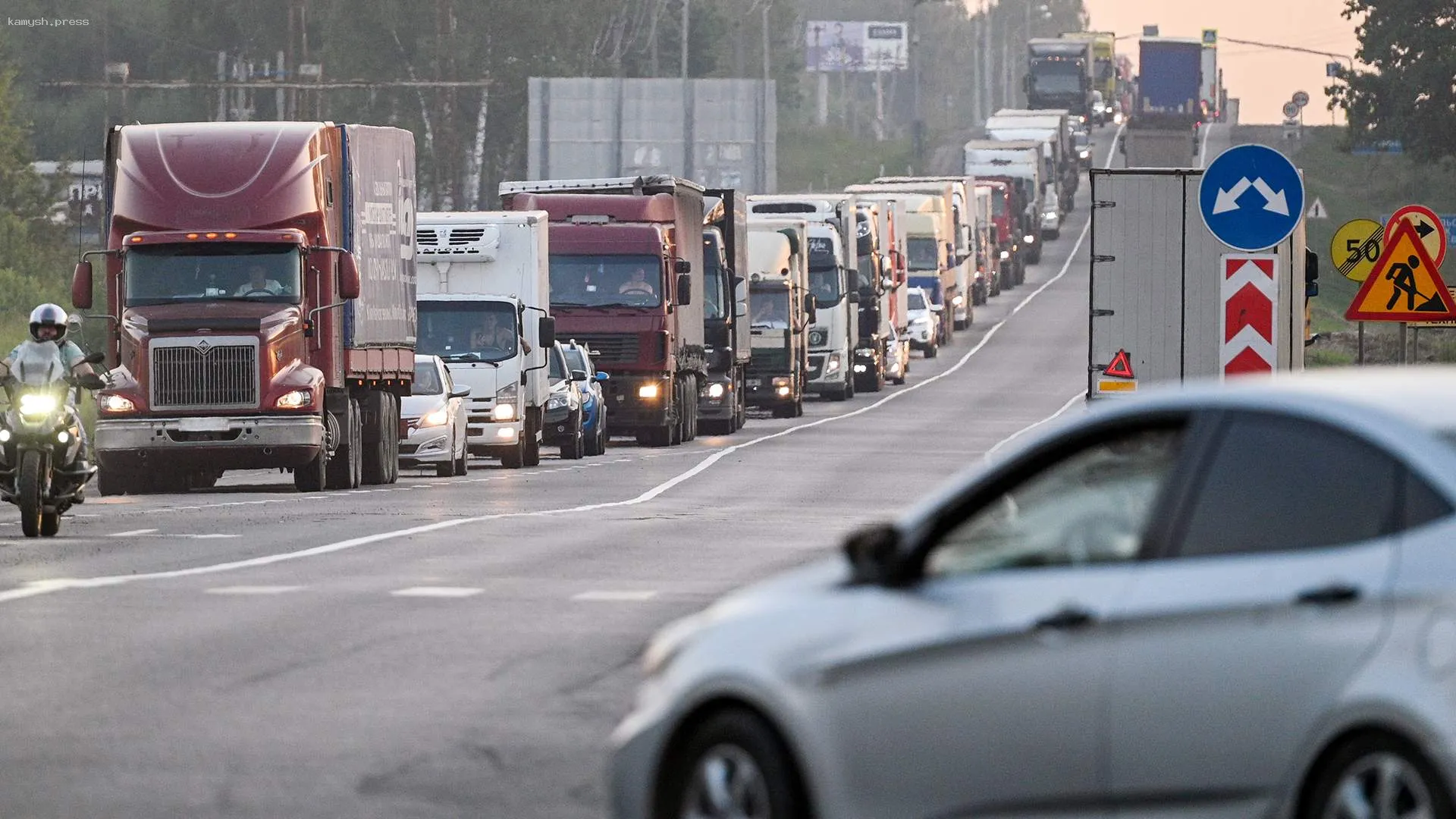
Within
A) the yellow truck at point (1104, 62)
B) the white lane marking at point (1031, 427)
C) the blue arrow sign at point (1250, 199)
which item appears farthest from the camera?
the yellow truck at point (1104, 62)

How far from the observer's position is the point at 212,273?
29.3 m

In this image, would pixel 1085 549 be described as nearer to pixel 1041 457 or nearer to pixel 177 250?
pixel 1041 457

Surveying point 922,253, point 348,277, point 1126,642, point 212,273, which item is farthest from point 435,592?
point 922,253

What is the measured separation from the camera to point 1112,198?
25047 mm

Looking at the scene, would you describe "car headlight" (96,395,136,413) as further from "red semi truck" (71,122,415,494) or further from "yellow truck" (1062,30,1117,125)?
"yellow truck" (1062,30,1117,125)

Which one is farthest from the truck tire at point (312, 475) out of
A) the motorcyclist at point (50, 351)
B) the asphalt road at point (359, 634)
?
the motorcyclist at point (50, 351)

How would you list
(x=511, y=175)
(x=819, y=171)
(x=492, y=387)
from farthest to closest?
(x=819, y=171), (x=511, y=175), (x=492, y=387)

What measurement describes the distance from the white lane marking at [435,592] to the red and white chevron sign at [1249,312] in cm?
461

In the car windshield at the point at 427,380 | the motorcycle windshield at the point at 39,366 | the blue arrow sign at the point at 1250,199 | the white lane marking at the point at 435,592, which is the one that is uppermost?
the blue arrow sign at the point at 1250,199

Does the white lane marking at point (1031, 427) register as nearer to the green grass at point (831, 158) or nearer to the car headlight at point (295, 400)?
the car headlight at point (295, 400)

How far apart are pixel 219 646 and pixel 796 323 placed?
4064 cm

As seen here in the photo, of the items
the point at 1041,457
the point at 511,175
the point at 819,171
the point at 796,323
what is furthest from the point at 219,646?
the point at 819,171

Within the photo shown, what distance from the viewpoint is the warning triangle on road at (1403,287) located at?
23672 millimetres

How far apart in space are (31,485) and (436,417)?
14.5m
